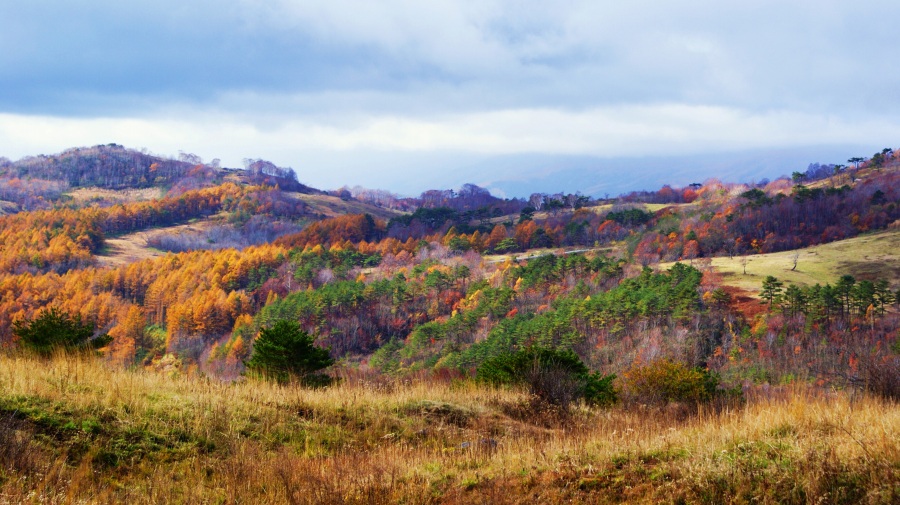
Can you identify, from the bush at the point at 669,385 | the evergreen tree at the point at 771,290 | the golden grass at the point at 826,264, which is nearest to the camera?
the bush at the point at 669,385

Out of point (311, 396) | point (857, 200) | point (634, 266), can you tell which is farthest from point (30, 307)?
point (857, 200)

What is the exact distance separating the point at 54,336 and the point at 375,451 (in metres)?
8.55

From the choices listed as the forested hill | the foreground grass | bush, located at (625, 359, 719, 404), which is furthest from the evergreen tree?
the foreground grass

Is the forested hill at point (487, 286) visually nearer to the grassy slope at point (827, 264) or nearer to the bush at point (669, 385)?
the grassy slope at point (827, 264)

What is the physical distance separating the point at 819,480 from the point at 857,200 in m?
156

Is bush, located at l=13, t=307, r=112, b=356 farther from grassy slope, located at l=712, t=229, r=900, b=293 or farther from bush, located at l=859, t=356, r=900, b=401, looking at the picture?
grassy slope, located at l=712, t=229, r=900, b=293

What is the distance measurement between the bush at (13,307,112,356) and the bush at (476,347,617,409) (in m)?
8.62

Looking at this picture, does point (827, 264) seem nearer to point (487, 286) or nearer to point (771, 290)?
point (771, 290)

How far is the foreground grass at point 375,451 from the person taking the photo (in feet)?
19.3

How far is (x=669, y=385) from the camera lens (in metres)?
15.6

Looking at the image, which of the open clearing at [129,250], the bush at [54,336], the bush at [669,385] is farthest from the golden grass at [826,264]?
the open clearing at [129,250]

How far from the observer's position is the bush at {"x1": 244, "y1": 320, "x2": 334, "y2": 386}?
1542 centimetres

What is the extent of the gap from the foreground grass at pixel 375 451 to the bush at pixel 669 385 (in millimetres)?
4487

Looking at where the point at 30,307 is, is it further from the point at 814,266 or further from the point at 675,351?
the point at 814,266
